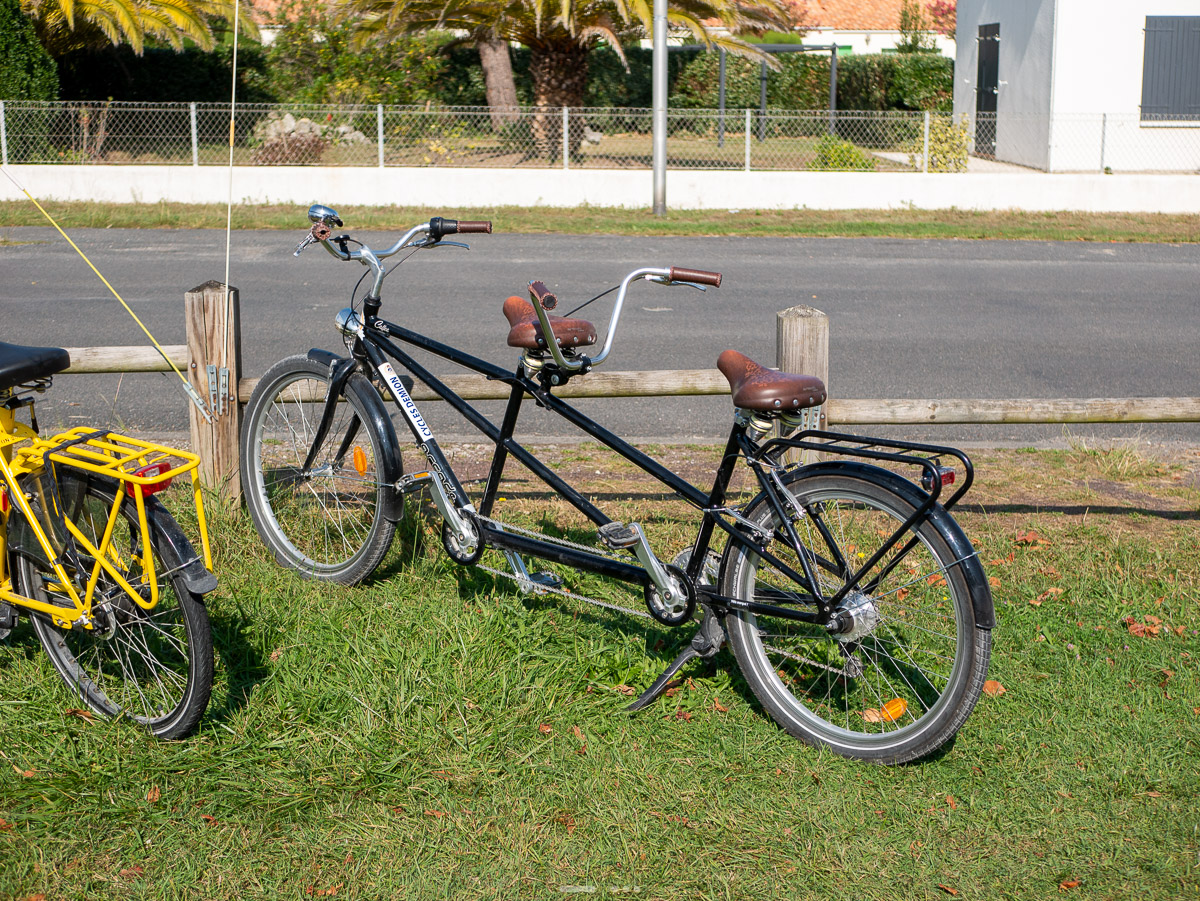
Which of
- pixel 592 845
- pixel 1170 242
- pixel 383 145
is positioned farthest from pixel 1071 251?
pixel 592 845

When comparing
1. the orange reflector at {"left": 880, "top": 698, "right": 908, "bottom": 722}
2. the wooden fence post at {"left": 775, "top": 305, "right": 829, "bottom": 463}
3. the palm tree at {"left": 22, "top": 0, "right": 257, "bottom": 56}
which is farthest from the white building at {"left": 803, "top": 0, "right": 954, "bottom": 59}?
the orange reflector at {"left": 880, "top": 698, "right": 908, "bottom": 722}

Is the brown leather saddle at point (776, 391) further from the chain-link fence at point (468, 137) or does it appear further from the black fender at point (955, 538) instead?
the chain-link fence at point (468, 137)

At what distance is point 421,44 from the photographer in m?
22.5

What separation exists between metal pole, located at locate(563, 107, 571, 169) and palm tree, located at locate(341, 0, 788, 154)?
2.07 metres

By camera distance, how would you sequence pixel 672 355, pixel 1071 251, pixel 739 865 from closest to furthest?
1. pixel 739 865
2. pixel 672 355
3. pixel 1071 251

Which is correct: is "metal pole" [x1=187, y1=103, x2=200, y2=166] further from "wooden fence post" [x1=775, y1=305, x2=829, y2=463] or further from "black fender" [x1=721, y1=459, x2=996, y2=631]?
"black fender" [x1=721, y1=459, x2=996, y2=631]

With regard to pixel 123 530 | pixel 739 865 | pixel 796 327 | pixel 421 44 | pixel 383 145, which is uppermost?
pixel 421 44

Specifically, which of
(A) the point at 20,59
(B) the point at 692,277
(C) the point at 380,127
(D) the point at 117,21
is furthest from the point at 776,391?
(D) the point at 117,21

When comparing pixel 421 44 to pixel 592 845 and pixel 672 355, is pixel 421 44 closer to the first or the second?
pixel 672 355

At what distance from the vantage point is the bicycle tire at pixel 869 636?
3.31m

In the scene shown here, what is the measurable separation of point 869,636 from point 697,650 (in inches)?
22.2

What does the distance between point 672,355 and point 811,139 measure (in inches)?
436

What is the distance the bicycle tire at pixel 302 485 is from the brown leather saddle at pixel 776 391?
1.68 meters

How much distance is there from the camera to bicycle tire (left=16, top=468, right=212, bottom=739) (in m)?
3.40
